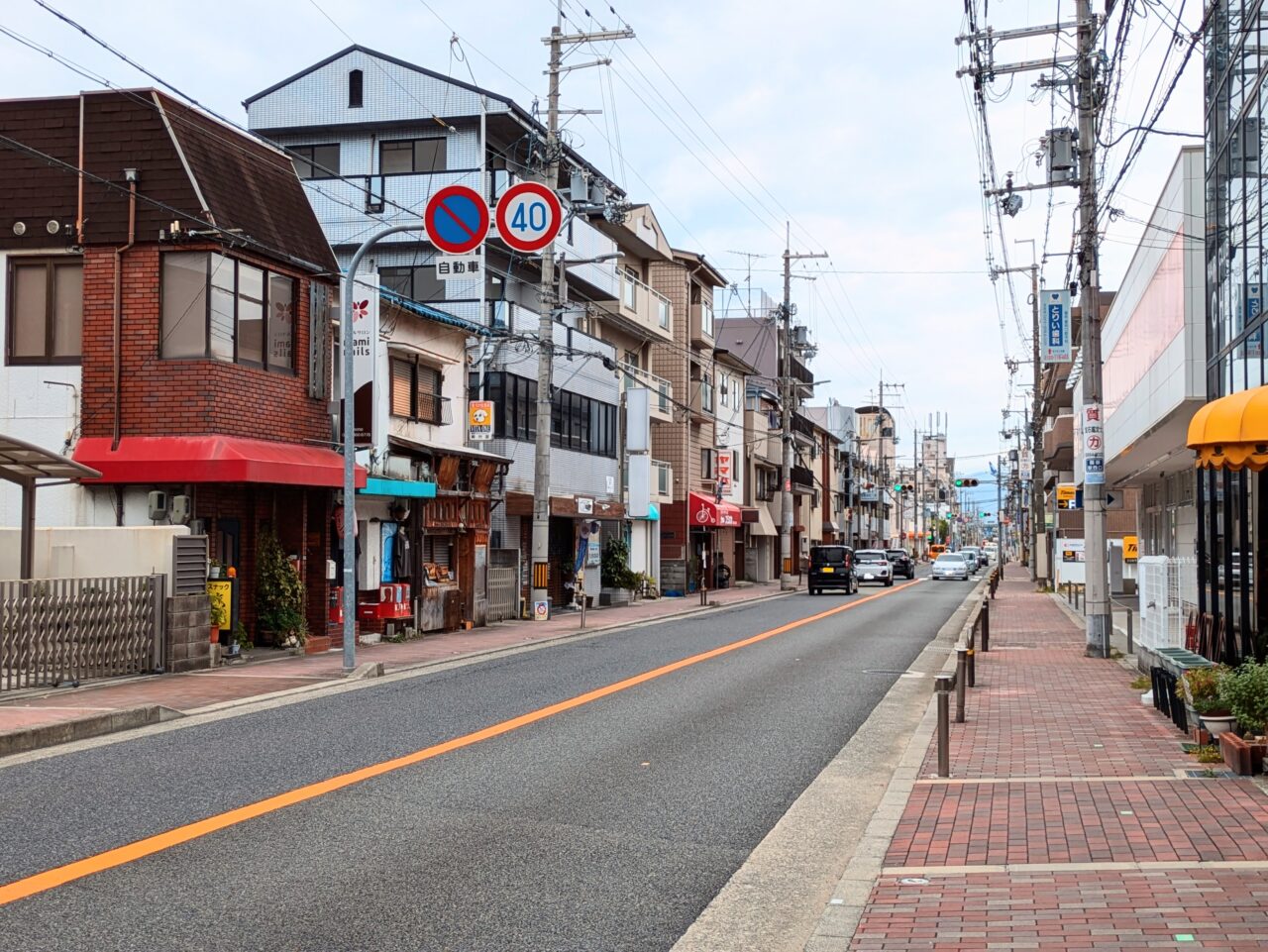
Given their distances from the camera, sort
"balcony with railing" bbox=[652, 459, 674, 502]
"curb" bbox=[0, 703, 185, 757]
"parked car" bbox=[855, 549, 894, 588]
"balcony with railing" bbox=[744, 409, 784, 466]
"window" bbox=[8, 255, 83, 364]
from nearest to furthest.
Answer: "curb" bbox=[0, 703, 185, 757] < "window" bbox=[8, 255, 83, 364] < "balcony with railing" bbox=[652, 459, 674, 502] < "parked car" bbox=[855, 549, 894, 588] < "balcony with railing" bbox=[744, 409, 784, 466]

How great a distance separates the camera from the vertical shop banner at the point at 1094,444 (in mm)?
20297

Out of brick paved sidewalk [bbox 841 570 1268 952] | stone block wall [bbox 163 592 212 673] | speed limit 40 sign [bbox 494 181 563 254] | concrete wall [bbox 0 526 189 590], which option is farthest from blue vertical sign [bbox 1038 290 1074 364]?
concrete wall [bbox 0 526 189 590]

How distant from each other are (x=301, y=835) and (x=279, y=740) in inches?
162

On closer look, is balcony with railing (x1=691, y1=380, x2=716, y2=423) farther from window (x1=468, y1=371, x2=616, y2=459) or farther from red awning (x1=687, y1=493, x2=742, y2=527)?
window (x1=468, y1=371, x2=616, y2=459)

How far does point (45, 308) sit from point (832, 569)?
118ft

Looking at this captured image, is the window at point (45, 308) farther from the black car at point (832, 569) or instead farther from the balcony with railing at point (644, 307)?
the black car at point (832, 569)

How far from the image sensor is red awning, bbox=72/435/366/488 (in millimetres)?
18531

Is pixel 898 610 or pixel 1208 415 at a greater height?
pixel 1208 415

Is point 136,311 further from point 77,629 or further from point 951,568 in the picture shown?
point 951,568

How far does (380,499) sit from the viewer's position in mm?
25469

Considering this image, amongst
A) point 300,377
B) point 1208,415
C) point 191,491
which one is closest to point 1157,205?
point 1208,415

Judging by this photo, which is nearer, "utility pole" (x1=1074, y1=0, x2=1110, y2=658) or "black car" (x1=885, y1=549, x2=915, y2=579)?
"utility pole" (x1=1074, y1=0, x2=1110, y2=658)

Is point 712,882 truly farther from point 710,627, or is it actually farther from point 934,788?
point 710,627

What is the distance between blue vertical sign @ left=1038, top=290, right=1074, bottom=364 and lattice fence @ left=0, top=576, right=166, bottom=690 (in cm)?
2172
